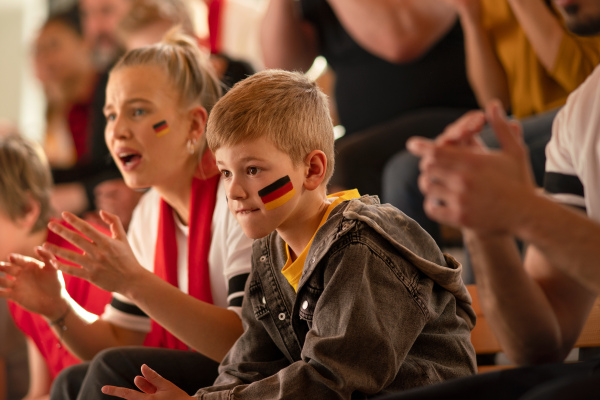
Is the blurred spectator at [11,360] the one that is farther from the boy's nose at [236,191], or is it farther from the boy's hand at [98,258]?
the boy's nose at [236,191]

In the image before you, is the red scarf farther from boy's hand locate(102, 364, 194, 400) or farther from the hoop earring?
boy's hand locate(102, 364, 194, 400)

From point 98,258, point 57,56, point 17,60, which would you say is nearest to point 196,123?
point 98,258

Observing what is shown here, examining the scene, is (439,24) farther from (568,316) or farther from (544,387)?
(544,387)

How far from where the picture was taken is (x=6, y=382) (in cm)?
155

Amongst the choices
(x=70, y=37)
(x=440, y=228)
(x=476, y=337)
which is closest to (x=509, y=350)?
(x=476, y=337)

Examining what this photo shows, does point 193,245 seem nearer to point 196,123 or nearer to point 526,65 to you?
point 196,123

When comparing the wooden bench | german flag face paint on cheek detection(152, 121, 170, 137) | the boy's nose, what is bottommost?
the wooden bench

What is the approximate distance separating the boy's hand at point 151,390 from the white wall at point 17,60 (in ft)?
10.5

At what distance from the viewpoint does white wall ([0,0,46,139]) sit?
373 cm

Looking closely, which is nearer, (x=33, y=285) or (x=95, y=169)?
(x=33, y=285)

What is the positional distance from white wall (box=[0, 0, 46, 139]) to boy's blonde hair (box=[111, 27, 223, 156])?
2.87m

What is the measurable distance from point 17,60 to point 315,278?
3512 millimetres

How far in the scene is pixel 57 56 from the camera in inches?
107

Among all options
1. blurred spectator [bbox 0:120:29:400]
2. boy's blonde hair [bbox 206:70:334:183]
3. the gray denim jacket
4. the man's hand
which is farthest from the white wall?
the man's hand
